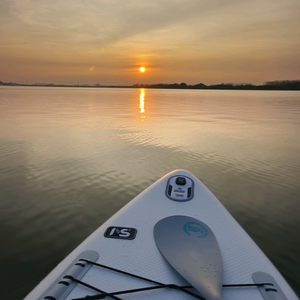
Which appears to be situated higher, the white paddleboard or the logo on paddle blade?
the logo on paddle blade

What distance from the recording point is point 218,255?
2441 mm

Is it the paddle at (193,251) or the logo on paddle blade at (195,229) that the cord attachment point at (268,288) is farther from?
the logo on paddle blade at (195,229)

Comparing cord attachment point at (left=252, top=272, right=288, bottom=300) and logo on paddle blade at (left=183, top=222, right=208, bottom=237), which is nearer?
cord attachment point at (left=252, top=272, right=288, bottom=300)

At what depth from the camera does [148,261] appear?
7.98 feet

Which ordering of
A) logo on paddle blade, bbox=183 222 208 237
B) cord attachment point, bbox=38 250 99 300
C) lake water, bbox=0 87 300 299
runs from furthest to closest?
1. lake water, bbox=0 87 300 299
2. logo on paddle blade, bbox=183 222 208 237
3. cord attachment point, bbox=38 250 99 300

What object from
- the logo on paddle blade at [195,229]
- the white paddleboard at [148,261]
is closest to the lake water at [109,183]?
the white paddleboard at [148,261]

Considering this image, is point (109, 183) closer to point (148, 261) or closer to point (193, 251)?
point (148, 261)

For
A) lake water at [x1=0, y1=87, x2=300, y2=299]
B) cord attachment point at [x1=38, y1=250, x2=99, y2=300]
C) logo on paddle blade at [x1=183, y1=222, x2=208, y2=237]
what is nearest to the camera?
cord attachment point at [x1=38, y1=250, x2=99, y2=300]

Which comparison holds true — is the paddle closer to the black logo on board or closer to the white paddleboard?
the white paddleboard

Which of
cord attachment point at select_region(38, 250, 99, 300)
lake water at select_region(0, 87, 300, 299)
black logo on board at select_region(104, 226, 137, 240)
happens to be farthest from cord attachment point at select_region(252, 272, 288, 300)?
cord attachment point at select_region(38, 250, 99, 300)

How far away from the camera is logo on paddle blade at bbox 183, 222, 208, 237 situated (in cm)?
275

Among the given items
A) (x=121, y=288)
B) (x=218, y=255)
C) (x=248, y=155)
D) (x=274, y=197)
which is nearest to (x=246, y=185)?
(x=274, y=197)

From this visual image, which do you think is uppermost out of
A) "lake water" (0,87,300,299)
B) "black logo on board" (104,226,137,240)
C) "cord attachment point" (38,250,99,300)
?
"cord attachment point" (38,250,99,300)

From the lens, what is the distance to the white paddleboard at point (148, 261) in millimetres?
2078
